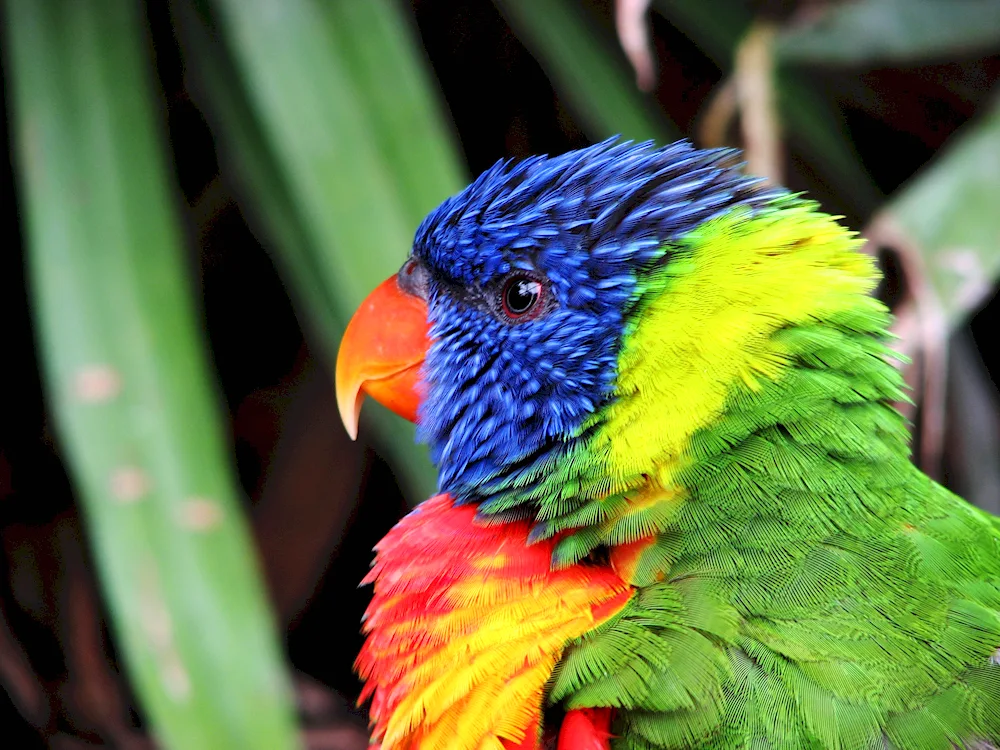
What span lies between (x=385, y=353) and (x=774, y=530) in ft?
1.73

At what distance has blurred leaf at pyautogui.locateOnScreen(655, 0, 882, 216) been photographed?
1666mm

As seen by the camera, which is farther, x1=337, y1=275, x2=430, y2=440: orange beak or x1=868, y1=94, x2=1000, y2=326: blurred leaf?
x1=868, y1=94, x2=1000, y2=326: blurred leaf

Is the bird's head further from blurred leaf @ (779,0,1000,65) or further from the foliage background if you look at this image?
blurred leaf @ (779,0,1000,65)

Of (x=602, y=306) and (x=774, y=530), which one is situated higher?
(x=602, y=306)

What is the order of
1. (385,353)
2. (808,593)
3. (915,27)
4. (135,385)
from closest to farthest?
(808,593) < (385,353) < (135,385) < (915,27)

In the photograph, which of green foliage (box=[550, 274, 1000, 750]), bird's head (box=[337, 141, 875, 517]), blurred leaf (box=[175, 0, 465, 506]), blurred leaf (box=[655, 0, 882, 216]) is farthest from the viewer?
blurred leaf (box=[655, 0, 882, 216])

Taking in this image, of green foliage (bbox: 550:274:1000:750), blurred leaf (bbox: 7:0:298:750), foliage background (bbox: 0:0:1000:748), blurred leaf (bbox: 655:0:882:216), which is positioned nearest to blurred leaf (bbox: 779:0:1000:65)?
foliage background (bbox: 0:0:1000:748)

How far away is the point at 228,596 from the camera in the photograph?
1.13 m

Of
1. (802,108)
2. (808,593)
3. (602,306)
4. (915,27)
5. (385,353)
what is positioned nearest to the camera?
(808,593)

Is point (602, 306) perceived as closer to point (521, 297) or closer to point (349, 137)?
point (521, 297)

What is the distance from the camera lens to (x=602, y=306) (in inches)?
36.3

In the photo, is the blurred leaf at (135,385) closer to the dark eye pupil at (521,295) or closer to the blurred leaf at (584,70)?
the dark eye pupil at (521,295)

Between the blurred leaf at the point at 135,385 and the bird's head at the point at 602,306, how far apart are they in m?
0.36

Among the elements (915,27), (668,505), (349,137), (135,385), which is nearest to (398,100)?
(349,137)
